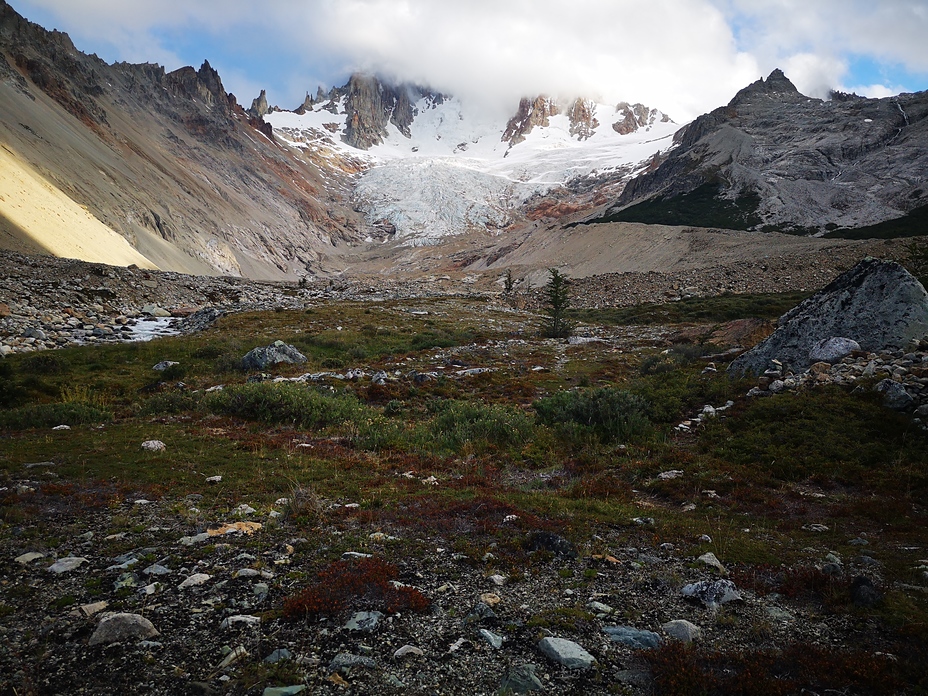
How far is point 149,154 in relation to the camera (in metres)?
106

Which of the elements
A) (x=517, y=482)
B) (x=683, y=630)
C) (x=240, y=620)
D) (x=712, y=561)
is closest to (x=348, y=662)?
(x=240, y=620)

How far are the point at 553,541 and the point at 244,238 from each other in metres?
126

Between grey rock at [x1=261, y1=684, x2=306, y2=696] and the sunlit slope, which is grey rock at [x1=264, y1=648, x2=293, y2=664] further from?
the sunlit slope

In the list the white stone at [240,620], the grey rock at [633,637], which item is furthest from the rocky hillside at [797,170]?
the white stone at [240,620]

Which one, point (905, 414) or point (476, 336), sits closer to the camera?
point (905, 414)

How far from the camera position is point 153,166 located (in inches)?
3964

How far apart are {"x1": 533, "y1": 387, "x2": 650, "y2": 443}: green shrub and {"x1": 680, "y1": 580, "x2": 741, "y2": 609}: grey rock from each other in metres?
7.00

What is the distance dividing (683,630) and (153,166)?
4964 inches

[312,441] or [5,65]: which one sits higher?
[5,65]

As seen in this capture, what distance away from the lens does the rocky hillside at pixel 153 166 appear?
62156mm

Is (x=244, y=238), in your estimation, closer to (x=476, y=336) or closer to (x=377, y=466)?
(x=476, y=336)

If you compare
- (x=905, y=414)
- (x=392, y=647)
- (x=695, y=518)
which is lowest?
(x=695, y=518)

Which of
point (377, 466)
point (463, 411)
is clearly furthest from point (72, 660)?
point (463, 411)

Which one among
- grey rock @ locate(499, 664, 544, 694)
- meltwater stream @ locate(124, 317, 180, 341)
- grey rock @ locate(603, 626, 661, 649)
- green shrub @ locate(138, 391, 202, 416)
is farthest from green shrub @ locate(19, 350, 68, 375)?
grey rock @ locate(603, 626, 661, 649)
